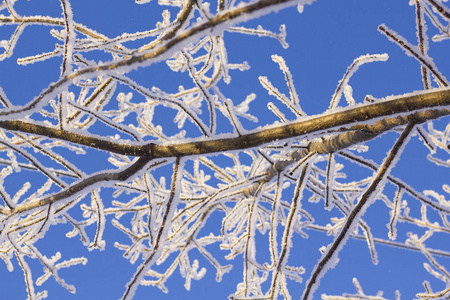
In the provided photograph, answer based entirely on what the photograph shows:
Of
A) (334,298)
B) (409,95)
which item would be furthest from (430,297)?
(409,95)

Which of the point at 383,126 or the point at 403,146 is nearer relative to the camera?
the point at 403,146

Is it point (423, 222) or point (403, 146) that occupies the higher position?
point (423, 222)

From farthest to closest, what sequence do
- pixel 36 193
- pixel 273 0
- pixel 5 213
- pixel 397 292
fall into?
pixel 397 292 → pixel 36 193 → pixel 5 213 → pixel 273 0

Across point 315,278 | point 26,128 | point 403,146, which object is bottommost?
point 315,278

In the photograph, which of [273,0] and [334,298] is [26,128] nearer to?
[273,0]

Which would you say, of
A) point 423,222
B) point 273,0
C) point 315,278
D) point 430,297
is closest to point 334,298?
point 430,297

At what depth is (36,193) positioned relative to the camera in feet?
7.91

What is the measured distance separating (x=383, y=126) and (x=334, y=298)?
75.2 inches

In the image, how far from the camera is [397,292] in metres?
3.24

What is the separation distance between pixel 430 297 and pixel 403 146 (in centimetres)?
173

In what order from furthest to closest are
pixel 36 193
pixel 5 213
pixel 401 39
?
1. pixel 36 193
2. pixel 5 213
3. pixel 401 39

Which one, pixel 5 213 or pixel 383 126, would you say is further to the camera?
pixel 5 213

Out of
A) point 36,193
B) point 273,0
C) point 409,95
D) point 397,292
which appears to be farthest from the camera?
point 397,292

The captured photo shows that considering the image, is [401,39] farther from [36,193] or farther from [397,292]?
[397,292]
